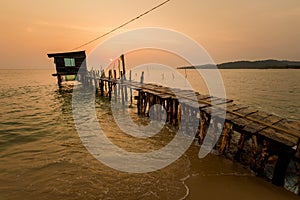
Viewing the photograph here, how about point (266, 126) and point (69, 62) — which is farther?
point (69, 62)

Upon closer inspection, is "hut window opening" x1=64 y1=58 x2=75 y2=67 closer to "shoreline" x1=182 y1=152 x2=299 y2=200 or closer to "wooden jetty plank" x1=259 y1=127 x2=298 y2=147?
"shoreline" x1=182 y1=152 x2=299 y2=200

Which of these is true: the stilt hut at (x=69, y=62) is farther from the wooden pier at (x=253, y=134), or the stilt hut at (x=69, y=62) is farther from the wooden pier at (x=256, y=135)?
the wooden pier at (x=256, y=135)

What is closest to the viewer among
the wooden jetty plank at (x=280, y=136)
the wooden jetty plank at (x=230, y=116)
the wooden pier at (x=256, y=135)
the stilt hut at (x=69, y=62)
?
the wooden jetty plank at (x=280, y=136)

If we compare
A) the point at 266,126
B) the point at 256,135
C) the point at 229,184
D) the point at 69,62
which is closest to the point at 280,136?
the point at 256,135

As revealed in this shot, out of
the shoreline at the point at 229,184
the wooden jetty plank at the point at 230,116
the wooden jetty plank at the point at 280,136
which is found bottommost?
the shoreline at the point at 229,184

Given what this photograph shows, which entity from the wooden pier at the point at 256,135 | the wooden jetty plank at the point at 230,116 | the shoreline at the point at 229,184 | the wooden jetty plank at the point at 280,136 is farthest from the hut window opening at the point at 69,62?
the wooden jetty plank at the point at 280,136

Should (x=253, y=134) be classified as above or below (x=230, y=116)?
below

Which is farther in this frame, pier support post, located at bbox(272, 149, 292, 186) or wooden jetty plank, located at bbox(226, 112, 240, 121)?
wooden jetty plank, located at bbox(226, 112, 240, 121)

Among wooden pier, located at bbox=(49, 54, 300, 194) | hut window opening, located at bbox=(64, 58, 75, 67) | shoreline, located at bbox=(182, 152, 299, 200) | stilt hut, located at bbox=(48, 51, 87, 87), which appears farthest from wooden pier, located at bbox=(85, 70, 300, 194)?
hut window opening, located at bbox=(64, 58, 75, 67)

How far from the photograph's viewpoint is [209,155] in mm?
7707

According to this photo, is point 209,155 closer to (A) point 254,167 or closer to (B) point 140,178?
(A) point 254,167

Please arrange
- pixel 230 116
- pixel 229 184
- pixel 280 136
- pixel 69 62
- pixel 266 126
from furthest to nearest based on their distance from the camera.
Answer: pixel 69 62 < pixel 230 116 < pixel 266 126 < pixel 229 184 < pixel 280 136

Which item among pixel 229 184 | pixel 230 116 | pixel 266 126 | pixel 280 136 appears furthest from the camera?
pixel 230 116

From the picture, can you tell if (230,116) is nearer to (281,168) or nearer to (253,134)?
(253,134)
